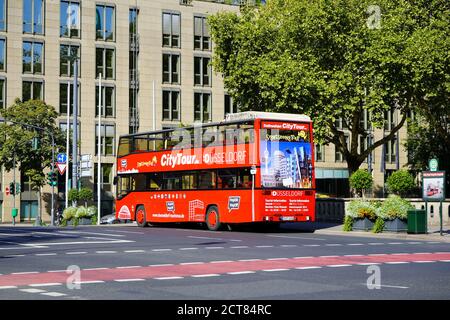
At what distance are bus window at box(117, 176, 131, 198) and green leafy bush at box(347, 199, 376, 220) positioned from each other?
1226 cm

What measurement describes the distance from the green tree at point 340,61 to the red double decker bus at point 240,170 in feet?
38.0

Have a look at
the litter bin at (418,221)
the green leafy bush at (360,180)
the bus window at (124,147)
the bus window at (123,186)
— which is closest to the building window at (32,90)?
the bus window at (123,186)

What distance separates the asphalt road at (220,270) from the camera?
44.8ft

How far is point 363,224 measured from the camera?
1438 inches

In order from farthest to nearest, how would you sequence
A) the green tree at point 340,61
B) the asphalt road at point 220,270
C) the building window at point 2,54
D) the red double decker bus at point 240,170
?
1. the building window at point 2,54
2. the green tree at point 340,61
3. the red double decker bus at point 240,170
4. the asphalt road at point 220,270

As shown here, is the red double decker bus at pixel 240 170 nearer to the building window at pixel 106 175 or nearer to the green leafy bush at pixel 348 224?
the green leafy bush at pixel 348 224

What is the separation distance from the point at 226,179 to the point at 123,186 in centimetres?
998

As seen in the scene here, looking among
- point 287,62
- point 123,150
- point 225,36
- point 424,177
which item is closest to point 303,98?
point 287,62

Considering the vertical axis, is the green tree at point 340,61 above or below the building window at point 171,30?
below

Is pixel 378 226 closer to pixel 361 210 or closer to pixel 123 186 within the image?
pixel 361 210

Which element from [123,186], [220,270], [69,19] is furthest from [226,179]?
[69,19]

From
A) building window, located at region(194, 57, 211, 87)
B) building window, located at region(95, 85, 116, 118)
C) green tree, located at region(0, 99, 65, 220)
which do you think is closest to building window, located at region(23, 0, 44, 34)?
building window, located at region(95, 85, 116, 118)
